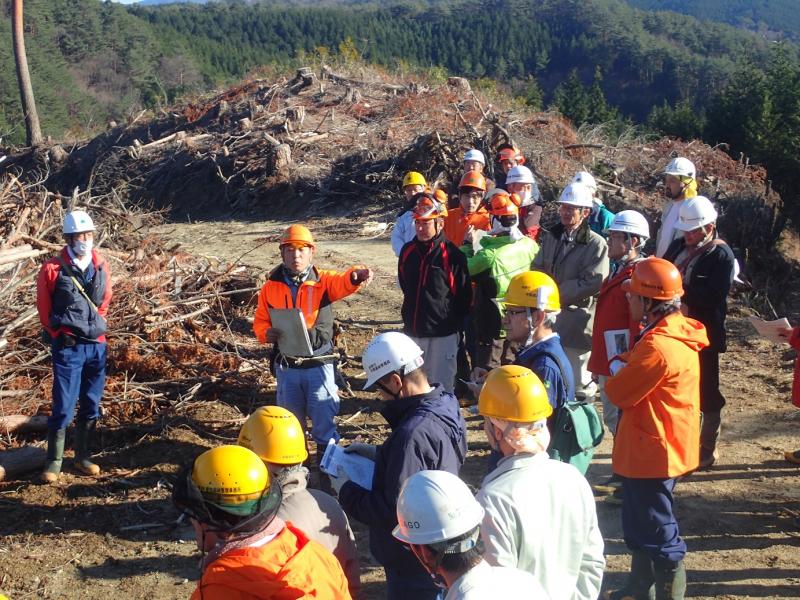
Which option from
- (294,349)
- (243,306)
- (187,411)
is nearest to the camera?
(294,349)

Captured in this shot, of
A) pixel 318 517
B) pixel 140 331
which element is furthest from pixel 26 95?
pixel 318 517

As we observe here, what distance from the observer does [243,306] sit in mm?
8953

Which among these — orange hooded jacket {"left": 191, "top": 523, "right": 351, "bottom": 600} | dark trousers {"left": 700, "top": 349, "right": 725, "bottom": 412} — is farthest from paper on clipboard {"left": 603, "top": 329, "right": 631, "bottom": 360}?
orange hooded jacket {"left": 191, "top": 523, "right": 351, "bottom": 600}

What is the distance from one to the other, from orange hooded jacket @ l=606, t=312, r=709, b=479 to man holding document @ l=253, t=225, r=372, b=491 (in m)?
2.00

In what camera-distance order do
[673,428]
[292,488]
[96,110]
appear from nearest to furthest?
1. [292,488]
2. [673,428]
3. [96,110]

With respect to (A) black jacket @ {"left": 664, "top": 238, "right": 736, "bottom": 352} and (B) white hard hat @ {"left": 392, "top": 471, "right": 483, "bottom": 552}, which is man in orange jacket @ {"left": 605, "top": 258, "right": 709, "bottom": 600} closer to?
(A) black jacket @ {"left": 664, "top": 238, "right": 736, "bottom": 352}

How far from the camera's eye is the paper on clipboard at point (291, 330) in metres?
5.10

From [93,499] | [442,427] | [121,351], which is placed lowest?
[93,499]

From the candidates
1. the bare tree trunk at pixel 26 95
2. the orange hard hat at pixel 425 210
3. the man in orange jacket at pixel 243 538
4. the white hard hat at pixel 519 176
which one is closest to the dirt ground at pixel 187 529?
the orange hard hat at pixel 425 210

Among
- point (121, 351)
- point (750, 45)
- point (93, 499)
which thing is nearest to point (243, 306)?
point (121, 351)

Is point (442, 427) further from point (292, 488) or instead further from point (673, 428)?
point (673, 428)

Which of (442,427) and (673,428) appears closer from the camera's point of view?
(442,427)

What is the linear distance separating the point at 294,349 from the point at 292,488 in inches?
84.4

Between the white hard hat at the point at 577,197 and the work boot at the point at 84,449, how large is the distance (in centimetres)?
381
